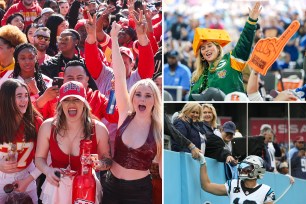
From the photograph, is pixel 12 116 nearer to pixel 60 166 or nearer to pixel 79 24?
pixel 60 166

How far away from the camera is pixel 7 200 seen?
6078 mm

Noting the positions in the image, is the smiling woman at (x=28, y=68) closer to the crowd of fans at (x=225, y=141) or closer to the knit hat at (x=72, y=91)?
the knit hat at (x=72, y=91)

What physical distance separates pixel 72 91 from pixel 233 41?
1.66m

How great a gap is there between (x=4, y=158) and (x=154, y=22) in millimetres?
1708

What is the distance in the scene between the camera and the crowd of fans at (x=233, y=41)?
6.32 meters

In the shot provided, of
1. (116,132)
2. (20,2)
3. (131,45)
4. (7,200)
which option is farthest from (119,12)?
(7,200)

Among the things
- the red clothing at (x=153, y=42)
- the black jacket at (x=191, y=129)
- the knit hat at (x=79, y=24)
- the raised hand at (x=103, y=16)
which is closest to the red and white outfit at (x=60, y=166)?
the black jacket at (x=191, y=129)

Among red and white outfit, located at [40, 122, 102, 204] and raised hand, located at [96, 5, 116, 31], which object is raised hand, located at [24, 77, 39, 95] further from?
raised hand, located at [96, 5, 116, 31]

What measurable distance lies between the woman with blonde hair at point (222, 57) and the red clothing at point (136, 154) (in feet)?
1.90

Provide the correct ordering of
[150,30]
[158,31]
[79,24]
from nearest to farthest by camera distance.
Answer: [150,30] → [158,31] → [79,24]

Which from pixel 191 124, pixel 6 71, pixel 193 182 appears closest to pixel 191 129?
pixel 191 124

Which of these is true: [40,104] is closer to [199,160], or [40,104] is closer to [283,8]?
[199,160]

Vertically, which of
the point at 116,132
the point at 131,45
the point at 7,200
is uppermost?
the point at 131,45

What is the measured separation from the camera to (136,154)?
6.06 metres
